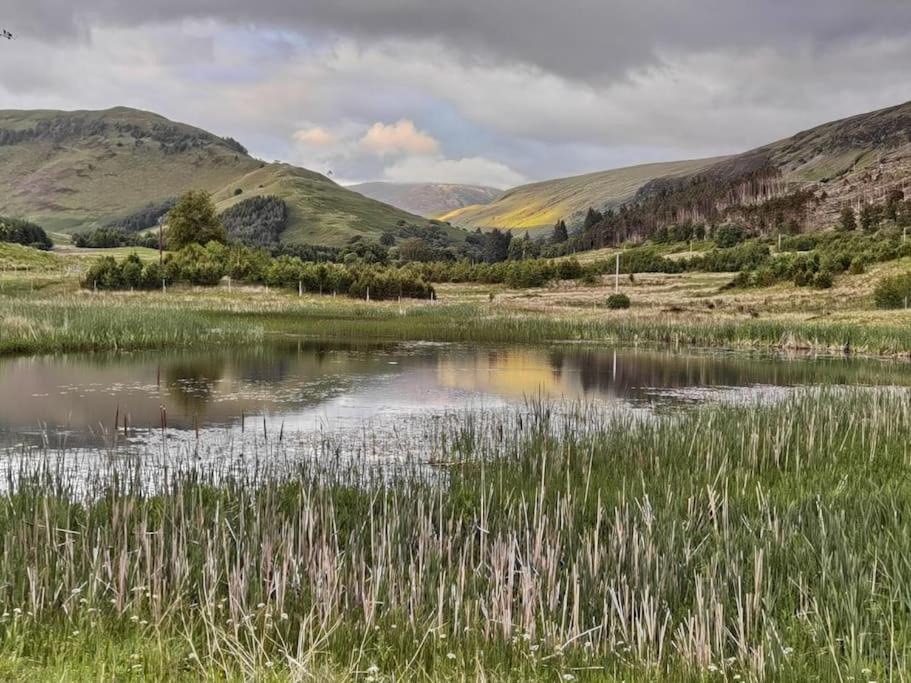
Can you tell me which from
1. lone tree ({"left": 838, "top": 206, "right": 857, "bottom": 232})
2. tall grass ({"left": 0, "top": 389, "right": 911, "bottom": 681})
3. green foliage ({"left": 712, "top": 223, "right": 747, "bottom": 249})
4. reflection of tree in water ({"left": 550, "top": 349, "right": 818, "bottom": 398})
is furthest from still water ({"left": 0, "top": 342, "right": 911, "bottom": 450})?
green foliage ({"left": 712, "top": 223, "right": 747, "bottom": 249})

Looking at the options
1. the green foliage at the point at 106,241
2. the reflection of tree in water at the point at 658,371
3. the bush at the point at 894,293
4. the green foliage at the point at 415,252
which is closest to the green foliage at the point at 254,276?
the bush at the point at 894,293

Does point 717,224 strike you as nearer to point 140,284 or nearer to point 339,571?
point 140,284

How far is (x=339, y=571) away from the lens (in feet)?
20.4

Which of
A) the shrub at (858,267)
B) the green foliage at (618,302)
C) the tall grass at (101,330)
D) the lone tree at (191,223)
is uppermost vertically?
the lone tree at (191,223)

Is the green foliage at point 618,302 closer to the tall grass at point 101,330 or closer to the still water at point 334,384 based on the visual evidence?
the still water at point 334,384

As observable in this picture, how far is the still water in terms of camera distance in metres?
15.4

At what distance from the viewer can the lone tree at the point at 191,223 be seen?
87.6 metres

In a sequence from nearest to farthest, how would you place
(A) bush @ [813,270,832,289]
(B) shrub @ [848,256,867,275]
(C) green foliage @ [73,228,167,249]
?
(A) bush @ [813,270,832,289], (B) shrub @ [848,256,867,275], (C) green foliage @ [73,228,167,249]

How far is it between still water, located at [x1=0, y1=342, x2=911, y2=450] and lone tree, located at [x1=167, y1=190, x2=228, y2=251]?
195 feet

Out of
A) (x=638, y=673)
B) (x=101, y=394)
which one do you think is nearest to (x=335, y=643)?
(x=638, y=673)

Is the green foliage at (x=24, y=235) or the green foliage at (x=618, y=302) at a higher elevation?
the green foliage at (x=24, y=235)

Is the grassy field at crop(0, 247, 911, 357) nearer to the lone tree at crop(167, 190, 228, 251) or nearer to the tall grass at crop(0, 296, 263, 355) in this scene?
the tall grass at crop(0, 296, 263, 355)

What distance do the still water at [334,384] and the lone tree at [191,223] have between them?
59.6 meters

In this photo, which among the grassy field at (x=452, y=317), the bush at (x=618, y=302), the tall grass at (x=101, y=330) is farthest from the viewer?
the bush at (x=618, y=302)
